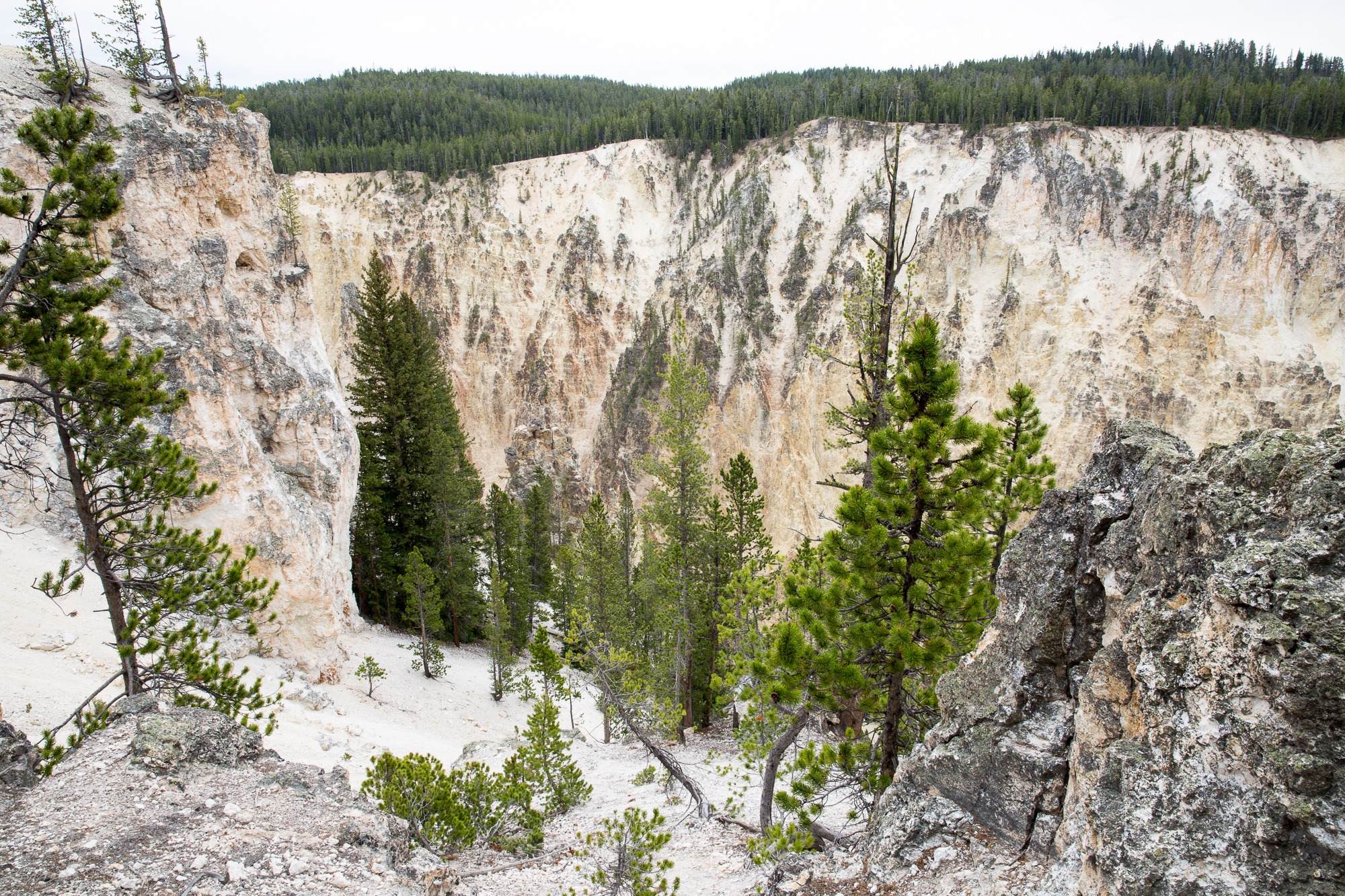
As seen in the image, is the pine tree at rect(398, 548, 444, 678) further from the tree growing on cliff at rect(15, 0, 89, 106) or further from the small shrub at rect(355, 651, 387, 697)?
the tree growing on cliff at rect(15, 0, 89, 106)

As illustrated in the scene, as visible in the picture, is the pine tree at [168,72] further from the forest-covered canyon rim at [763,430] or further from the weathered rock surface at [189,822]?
the weathered rock surface at [189,822]

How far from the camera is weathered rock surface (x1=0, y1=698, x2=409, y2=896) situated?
5344 mm

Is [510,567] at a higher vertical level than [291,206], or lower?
lower

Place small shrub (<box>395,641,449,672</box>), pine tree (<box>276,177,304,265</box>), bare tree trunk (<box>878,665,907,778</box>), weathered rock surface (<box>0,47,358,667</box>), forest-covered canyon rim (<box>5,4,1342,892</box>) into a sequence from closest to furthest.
→ forest-covered canyon rim (<box>5,4,1342,892</box>)
bare tree trunk (<box>878,665,907,778</box>)
weathered rock surface (<box>0,47,358,667</box>)
small shrub (<box>395,641,449,672</box>)
pine tree (<box>276,177,304,265</box>)

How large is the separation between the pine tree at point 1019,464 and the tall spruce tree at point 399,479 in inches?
818

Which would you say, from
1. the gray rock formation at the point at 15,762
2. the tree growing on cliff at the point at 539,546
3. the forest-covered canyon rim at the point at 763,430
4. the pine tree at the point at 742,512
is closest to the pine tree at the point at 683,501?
the forest-covered canyon rim at the point at 763,430

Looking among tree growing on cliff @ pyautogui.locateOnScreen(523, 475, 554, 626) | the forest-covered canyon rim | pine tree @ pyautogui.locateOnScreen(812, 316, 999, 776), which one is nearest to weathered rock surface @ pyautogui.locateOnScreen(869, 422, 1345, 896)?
the forest-covered canyon rim

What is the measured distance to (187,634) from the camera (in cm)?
803

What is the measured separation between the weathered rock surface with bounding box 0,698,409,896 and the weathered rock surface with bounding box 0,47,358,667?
8.83m

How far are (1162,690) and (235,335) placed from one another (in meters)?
21.8

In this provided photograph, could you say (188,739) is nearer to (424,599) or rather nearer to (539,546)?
(424,599)

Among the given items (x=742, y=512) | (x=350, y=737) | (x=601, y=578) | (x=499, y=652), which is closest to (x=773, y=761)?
(x=742, y=512)

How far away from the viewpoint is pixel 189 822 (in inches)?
241

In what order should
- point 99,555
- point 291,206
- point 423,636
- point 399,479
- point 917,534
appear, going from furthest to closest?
1. point 291,206
2. point 399,479
3. point 423,636
4. point 99,555
5. point 917,534
